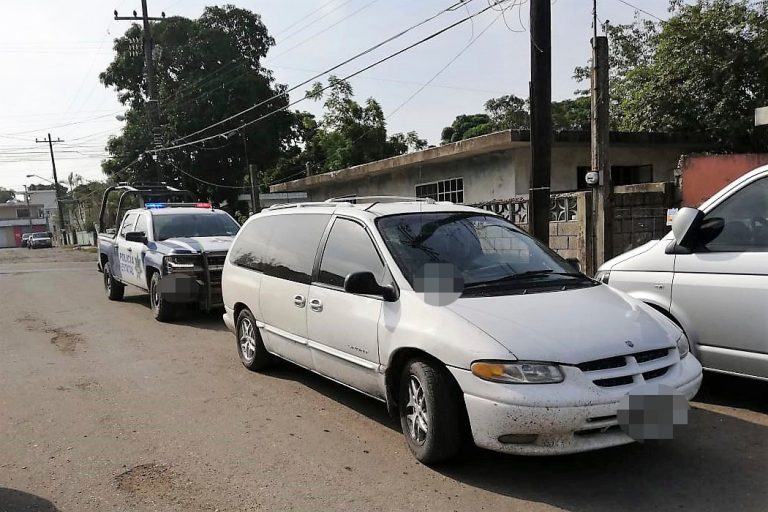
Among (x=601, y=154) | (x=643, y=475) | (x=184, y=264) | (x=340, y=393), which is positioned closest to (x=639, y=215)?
(x=601, y=154)

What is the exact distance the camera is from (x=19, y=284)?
1695cm

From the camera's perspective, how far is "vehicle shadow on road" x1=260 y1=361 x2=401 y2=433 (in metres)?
A: 4.93

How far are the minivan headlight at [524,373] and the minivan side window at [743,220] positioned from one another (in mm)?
2184

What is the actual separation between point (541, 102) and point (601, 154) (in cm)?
176

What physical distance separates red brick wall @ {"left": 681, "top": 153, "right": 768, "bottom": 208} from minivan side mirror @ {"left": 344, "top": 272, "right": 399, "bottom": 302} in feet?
21.8

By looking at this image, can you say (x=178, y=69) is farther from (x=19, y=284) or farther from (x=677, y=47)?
(x=677, y=47)

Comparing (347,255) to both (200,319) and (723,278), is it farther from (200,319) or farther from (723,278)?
(200,319)

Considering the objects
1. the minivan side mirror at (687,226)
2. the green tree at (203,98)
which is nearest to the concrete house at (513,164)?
the minivan side mirror at (687,226)

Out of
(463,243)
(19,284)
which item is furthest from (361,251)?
(19,284)

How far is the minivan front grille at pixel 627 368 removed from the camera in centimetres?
347

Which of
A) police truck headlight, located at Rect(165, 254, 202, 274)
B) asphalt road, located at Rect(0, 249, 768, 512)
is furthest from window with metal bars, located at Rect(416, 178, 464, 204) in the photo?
asphalt road, located at Rect(0, 249, 768, 512)

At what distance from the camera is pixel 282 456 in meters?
4.20

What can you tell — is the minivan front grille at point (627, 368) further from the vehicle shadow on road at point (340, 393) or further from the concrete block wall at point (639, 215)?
the concrete block wall at point (639, 215)

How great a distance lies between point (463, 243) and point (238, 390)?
2.61m
